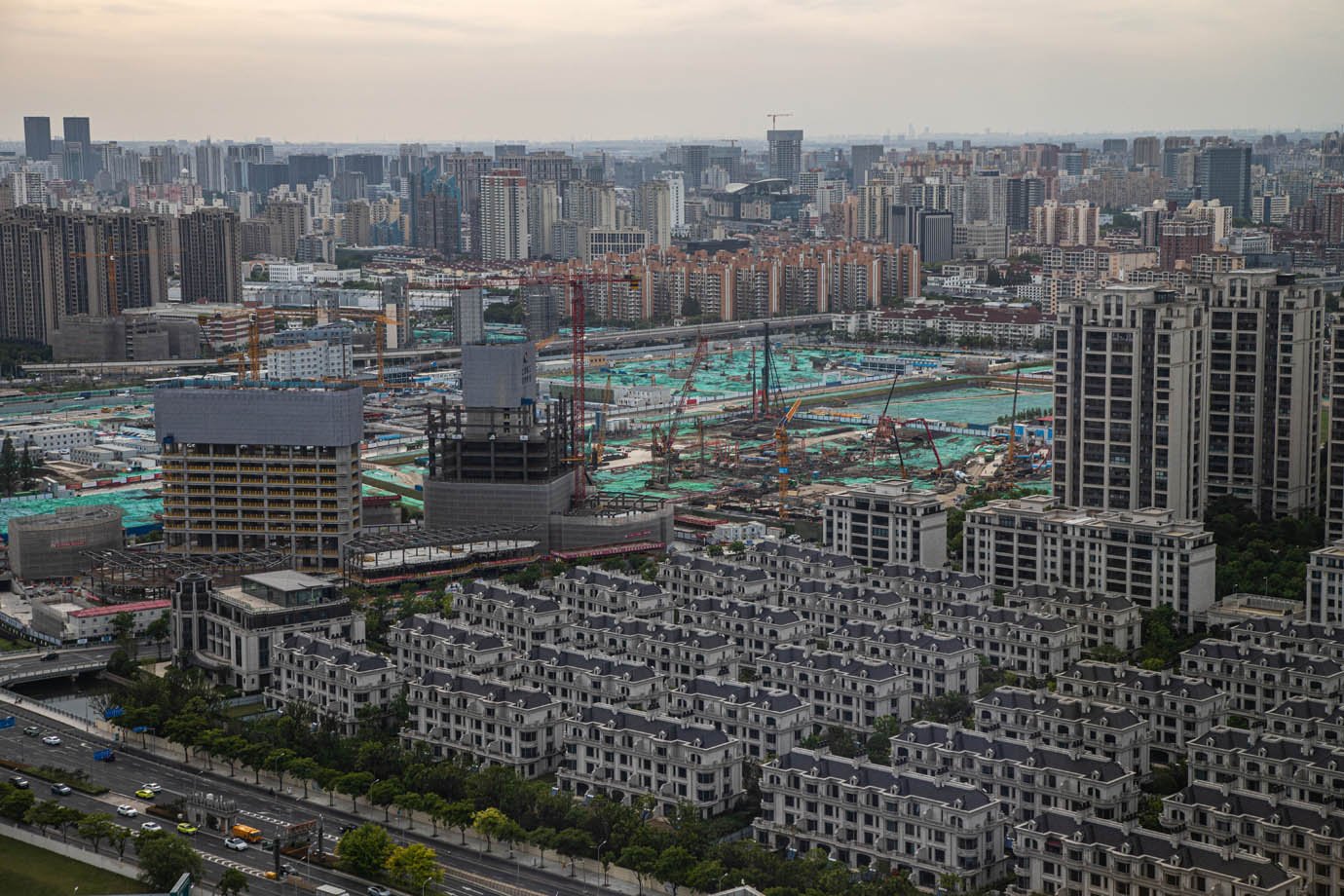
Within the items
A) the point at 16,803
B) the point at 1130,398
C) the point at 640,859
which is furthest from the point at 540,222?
the point at 640,859

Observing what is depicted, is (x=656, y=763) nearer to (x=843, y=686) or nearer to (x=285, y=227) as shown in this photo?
(x=843, y=686)

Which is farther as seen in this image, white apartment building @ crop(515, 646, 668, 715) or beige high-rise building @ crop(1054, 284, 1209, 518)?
beige high-rise building @ crop(1054, 284, 1209, 518)

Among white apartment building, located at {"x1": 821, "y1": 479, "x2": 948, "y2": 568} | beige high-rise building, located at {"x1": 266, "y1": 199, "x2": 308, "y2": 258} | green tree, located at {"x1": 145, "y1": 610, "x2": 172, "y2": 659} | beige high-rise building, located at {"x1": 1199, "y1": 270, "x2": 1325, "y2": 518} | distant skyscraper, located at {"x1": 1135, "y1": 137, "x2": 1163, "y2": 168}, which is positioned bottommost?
green tree, located at {"x1": 145, "y1": 610, "x2": 172, "y2": 659}

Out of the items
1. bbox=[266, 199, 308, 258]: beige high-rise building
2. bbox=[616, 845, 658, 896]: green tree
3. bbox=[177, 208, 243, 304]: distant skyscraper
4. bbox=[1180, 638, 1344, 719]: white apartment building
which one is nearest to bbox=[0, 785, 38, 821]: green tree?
bbox=[616, 845, 658, 896]: green tree

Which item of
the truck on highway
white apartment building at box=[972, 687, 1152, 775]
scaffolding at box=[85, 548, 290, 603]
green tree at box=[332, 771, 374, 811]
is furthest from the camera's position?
scaffolding at box=[85, 548, 290, 603]

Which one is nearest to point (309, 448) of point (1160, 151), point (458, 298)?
point (458, 298)

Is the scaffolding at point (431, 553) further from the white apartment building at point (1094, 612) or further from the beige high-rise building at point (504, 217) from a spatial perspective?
the beige high-rise building at point (504, 217)

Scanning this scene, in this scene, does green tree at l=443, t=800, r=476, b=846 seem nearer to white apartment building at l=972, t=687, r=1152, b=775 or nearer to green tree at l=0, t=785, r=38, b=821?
green tree at l=0, t=785, r=38, b=821
